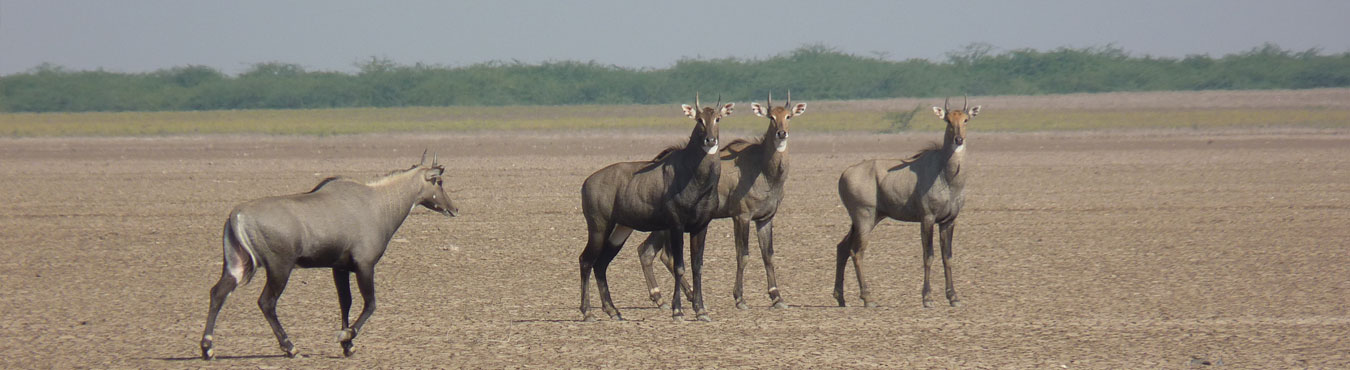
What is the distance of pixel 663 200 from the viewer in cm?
1288

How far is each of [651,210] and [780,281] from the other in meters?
3.54

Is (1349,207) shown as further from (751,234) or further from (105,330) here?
(105,330)

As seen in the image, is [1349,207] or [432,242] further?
[1349,207]

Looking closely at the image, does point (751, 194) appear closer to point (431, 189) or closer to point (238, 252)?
point (431, 189)

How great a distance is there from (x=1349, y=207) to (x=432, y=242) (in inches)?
558

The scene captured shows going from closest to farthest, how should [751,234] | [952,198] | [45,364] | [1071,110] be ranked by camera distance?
[45,364] → [952,198] → [751,234] → [1071,110]

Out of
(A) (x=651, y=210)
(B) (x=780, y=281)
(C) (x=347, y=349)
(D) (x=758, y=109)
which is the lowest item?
(B) (x=780, y=281)

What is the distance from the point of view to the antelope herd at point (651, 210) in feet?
34.8

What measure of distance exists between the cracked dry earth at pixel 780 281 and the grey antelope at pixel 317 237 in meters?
0.63

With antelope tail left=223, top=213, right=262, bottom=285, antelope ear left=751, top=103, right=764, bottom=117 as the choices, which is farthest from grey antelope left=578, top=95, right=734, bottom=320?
antelope tail left=223, top=213, right=262, bottom=285

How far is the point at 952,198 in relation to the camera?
1426 centimetres

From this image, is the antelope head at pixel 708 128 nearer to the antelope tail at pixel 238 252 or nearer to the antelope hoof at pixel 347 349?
the antelope hoof at pixel 347 349

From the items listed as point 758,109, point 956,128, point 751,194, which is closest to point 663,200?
point 751,194

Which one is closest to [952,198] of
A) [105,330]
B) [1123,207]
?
[105,330]
